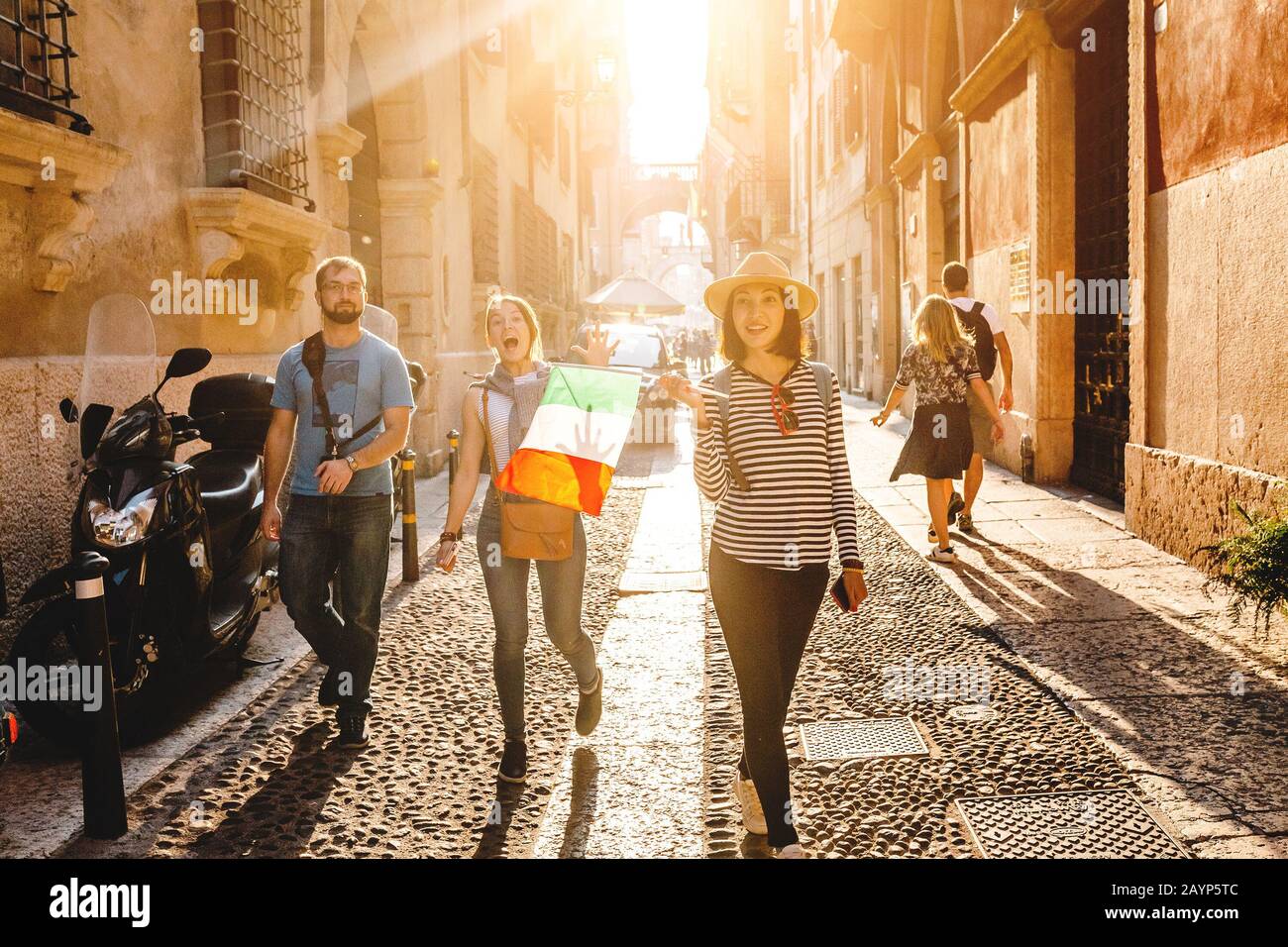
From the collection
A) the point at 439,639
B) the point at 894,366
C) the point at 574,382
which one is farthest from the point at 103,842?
the point at 894,366

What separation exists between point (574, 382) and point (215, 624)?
209 cm

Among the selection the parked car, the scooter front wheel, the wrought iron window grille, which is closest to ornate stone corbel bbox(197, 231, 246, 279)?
the wrought iron window grille

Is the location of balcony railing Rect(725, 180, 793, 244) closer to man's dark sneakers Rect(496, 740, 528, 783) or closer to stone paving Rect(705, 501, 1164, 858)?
stone paving Rect(705, 501, 1164, 858)

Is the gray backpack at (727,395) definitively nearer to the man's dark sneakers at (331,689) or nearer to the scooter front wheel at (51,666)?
the man's dark sneakers at (331,689)

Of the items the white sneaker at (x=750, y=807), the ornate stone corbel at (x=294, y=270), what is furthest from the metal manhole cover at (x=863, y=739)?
the ornate stone corbel at (x=294, y=270)

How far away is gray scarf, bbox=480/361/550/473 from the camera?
4.13 meters

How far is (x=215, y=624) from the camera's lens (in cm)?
491

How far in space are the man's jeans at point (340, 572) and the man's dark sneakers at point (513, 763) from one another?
741mm

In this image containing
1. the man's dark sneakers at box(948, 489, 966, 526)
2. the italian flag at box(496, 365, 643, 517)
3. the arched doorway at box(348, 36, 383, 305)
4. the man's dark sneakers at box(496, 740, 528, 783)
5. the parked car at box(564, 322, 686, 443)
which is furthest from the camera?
the parked car at box(564, 322, 686, 443)

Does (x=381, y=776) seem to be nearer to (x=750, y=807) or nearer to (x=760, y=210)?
(x=750, y=807)

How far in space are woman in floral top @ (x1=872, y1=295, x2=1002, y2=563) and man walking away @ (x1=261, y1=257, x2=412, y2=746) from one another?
3.75 meters

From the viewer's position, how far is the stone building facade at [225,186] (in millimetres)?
5422

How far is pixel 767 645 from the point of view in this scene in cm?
334
